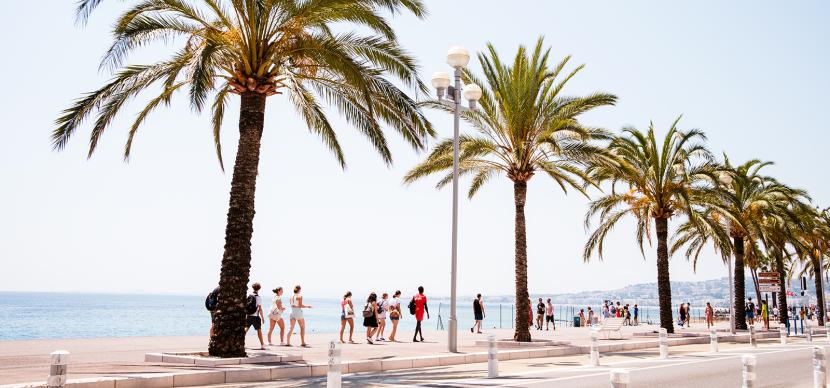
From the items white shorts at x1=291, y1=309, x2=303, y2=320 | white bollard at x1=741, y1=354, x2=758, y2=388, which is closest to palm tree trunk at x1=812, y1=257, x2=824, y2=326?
white shorts at x1=291, y1=309, x2=303, y2=320

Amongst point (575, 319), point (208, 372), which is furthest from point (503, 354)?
point (575, 319)

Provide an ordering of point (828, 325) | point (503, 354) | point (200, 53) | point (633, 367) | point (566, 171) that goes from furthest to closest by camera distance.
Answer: point (828, 325)
point (566, 171)
point (503, 354)
point (633, 367)
point (200, 53)

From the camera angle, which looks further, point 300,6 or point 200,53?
point 300,6

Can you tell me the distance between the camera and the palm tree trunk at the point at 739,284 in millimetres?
34441

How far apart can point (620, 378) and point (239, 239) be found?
9.88 meters

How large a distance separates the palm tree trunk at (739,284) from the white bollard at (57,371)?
112 ft

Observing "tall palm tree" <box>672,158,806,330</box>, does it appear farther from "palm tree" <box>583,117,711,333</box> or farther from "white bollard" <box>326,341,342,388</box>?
"white bollard" <box>326,341,342,388</box>

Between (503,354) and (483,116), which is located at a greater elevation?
(483,116)

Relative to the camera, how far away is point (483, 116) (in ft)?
72.3

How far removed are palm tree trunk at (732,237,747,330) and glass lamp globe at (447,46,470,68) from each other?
894 inches

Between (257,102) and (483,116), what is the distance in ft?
29.3

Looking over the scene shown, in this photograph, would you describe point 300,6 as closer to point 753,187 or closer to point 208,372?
point 208,372

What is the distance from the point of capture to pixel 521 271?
21562 mm

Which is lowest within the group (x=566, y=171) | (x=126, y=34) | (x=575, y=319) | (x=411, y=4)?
(x=575, y=319)
